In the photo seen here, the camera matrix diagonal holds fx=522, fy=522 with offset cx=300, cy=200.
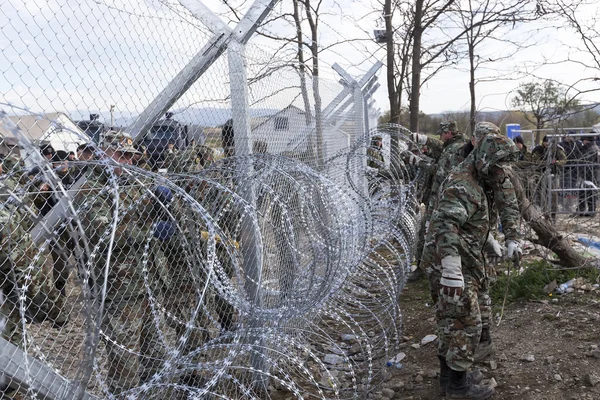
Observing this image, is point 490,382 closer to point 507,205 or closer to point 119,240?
point 507,205

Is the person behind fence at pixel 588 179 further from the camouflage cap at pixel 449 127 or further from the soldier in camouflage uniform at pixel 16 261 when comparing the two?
the soldier in camouflage uniform at pixel 16 261

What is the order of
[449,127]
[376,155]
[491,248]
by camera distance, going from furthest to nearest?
1. [376,155]
2. [449,127]
3. [491,248]

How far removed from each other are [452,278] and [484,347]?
115 cm

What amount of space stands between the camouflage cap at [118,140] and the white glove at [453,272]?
218 centimetres

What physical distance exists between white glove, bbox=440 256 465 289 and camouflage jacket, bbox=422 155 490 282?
0.05m

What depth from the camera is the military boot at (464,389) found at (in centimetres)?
370

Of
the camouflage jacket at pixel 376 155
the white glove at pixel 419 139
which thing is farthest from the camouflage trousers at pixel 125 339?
the white glove at pixel 419 139

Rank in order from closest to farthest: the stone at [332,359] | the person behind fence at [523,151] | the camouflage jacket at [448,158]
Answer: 1. the stone at [332,359]
2. the camouflage jacket at [448,158]
3. the person behind fence at [523,151]

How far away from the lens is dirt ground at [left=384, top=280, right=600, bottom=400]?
12.6ft

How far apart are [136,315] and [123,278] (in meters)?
0.28

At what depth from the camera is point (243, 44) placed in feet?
12.0

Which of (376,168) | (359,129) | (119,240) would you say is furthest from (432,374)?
(359,129)

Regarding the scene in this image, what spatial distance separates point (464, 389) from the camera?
3711mm

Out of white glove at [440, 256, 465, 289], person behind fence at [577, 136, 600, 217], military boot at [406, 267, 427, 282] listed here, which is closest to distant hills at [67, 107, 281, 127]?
white glove at [440, 256, 465, 289]
